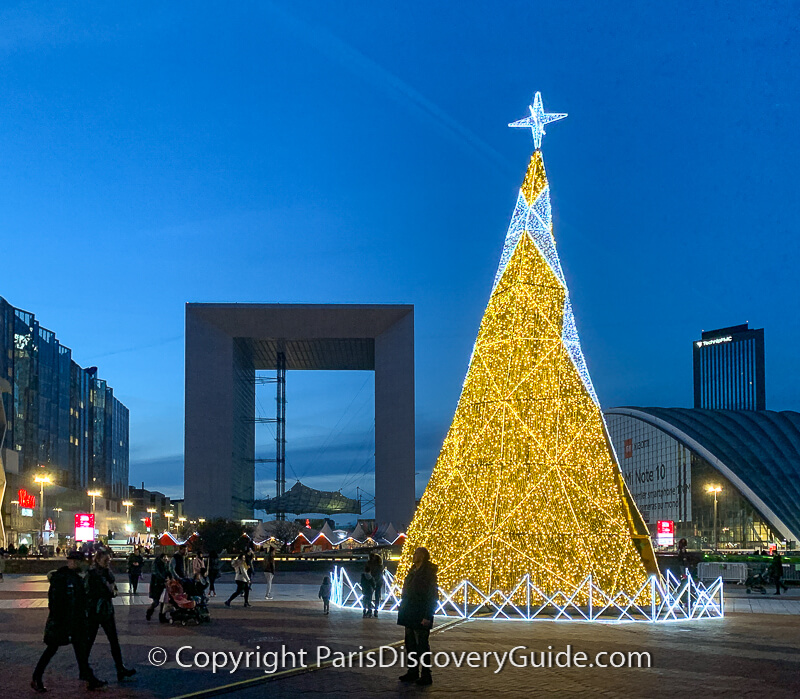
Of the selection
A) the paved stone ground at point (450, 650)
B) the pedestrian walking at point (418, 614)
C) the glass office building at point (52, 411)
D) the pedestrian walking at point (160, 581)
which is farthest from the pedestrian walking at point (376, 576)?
the glass office building at point (52, 411)

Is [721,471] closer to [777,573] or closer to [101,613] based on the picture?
[777,573]

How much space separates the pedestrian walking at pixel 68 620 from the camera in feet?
32.3

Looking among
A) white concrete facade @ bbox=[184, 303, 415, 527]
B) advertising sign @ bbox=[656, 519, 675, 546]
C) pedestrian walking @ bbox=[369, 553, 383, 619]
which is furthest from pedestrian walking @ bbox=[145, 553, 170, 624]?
white concrete facade @ bbox=[184, 303, 415, 527]

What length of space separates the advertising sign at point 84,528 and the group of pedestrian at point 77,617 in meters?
34.0

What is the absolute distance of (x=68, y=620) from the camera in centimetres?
999

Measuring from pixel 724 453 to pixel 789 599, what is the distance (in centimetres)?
6177

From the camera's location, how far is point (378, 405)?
7094 centimetres

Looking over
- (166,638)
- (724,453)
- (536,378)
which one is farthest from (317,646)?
(724,453)

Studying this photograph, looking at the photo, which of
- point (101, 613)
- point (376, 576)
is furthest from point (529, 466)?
point (101, 613)

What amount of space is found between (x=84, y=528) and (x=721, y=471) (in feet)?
197

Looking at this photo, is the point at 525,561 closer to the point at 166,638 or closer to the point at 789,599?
the point at 166,638

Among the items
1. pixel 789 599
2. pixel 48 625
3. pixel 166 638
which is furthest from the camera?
pixel 789 599

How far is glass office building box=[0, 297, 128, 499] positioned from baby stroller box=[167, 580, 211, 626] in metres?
68.3

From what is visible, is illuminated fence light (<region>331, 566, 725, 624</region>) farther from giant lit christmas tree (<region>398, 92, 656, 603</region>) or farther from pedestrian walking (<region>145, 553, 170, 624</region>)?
pedestrian walking (<region>145, 553, 170, 624</region>)
